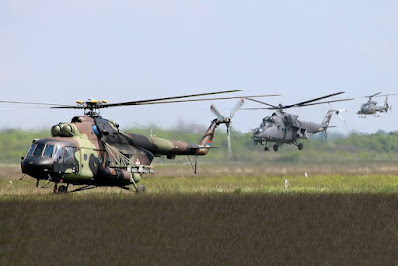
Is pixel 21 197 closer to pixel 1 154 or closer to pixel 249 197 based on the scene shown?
pixel 249 197

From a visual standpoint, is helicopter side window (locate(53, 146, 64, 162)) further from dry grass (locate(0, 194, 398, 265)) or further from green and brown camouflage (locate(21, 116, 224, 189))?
dry grass (locate(0, 194, 398, 265))

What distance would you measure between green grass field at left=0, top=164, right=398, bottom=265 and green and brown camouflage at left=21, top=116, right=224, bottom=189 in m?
2.00

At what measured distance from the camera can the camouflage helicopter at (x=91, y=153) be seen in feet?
73.4

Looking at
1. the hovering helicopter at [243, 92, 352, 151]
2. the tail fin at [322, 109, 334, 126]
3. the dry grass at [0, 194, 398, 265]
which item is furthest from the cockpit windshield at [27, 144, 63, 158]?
the tail fin at [322, 109, 334, 126]

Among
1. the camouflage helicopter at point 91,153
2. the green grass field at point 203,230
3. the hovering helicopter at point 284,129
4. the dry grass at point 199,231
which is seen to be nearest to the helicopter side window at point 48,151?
the camouflage helicopter at point 91,153

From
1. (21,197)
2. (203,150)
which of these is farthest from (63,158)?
(203,150)

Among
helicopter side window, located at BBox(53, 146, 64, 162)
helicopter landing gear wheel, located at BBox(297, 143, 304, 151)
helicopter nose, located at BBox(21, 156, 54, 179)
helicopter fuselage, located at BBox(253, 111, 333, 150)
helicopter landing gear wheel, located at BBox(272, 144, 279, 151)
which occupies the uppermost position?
helicopter side window, located at BBox(53, 146, 64, 162)

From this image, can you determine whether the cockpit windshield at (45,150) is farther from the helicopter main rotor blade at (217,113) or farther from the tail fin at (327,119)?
the tail fin at (327,119)

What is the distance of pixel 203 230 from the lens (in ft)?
46.4

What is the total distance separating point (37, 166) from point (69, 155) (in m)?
1.28

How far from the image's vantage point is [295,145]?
51.5m

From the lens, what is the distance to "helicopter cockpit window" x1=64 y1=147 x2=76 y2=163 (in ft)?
74.6

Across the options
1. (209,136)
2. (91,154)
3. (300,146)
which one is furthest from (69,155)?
(300,146)

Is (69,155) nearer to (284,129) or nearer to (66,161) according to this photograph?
(66,161)
